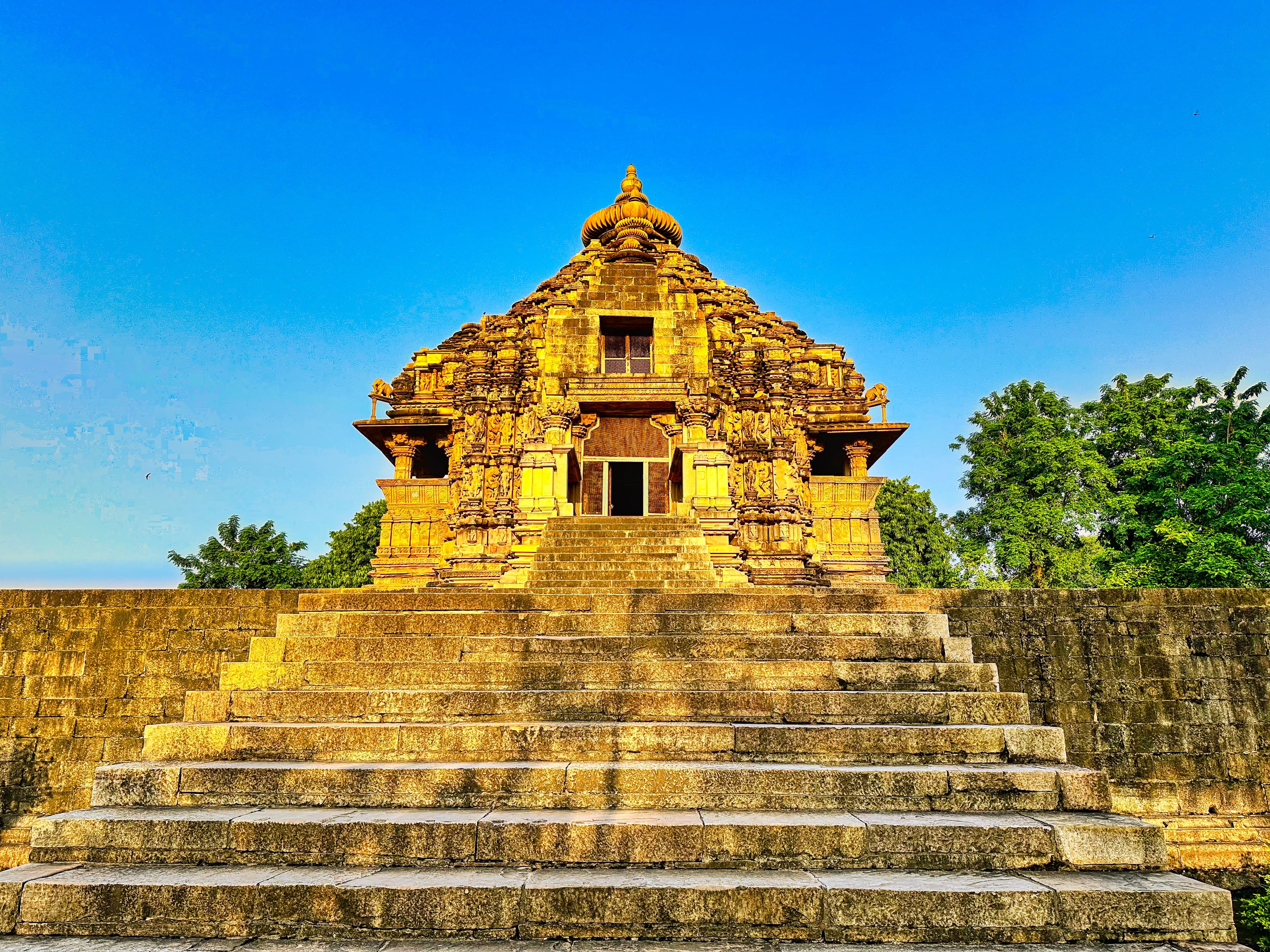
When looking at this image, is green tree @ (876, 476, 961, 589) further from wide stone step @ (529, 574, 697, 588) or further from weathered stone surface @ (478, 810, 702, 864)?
weathered stone surface @ (478, 810, 702, 864)

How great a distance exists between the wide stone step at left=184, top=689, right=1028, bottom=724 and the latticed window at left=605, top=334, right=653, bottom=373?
40.8 ft

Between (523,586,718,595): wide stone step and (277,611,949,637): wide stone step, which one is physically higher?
(523,586,718,595): wide stone step

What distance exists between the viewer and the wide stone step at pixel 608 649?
7.21 meters

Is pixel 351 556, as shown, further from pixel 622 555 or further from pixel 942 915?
pixel 942 915

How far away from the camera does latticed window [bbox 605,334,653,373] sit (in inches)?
712

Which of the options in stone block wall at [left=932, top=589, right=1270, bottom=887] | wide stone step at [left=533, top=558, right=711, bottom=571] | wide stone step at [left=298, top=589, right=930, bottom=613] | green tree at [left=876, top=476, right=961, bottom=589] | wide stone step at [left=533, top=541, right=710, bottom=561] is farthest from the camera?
green tree at [left=876, top=476, right=961, bottom=589]

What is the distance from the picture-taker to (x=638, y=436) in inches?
700

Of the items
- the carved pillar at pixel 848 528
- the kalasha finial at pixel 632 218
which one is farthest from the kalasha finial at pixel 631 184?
the carved pillar at pixel 848 528

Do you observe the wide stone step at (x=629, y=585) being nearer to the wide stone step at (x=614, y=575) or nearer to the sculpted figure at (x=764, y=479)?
the wide stone step at (x=614, y=575)

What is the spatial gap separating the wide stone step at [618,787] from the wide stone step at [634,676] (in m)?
1.21

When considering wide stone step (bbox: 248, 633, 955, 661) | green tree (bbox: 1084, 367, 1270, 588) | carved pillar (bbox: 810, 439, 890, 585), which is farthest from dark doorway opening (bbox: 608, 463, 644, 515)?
green tree (bbox: 1084, 367, 1270, 588)

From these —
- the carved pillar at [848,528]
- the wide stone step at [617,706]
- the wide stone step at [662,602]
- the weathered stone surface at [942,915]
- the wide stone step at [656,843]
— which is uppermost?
the carved pillar at [848,528]

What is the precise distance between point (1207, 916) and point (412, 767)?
5.60 m

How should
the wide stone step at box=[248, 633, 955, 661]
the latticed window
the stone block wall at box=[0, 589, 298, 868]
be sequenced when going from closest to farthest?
the wide stone step at box=[248, 633, 955, 661]
the stone block wall at box=[0, 589, 298, 868]
the latticed window
